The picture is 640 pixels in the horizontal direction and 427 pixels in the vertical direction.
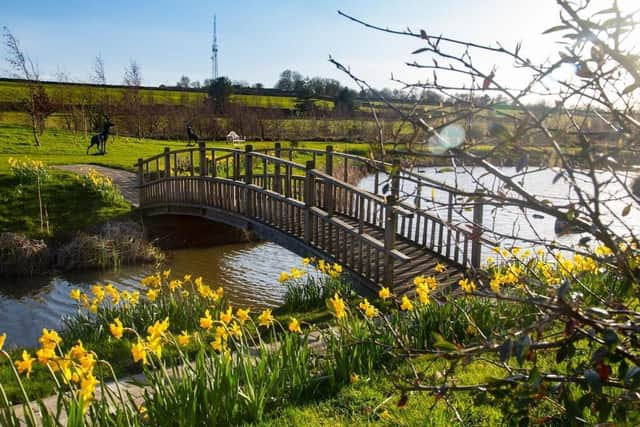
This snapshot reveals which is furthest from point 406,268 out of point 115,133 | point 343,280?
point 115,133

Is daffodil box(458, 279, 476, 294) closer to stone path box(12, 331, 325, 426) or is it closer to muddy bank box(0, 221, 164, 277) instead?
stone path box(12, 331, 325, 426)

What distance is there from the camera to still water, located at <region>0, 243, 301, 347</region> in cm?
855

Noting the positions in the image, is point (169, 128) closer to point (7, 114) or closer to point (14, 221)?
point (7, 114)

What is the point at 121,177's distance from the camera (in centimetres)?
1795

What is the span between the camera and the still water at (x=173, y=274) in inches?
336

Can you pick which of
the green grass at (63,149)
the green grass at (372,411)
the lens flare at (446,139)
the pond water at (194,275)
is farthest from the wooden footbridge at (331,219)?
the green grass at (63,149)

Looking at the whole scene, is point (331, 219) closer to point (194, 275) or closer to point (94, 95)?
point (194, 275)

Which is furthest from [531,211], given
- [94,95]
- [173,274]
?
[94,95]

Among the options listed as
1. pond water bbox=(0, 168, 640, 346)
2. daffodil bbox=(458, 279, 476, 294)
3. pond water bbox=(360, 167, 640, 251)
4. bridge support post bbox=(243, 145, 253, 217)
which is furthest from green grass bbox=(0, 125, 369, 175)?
daffodil bbox=(458, 279, 476, 294)

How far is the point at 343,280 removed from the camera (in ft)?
24.5

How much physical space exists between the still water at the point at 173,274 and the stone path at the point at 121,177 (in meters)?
3.28

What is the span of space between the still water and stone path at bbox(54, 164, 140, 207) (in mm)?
3279

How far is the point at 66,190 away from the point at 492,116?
568 inches

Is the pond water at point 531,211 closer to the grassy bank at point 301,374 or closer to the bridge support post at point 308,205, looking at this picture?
the grassy bank at point 301,374
